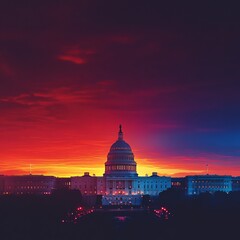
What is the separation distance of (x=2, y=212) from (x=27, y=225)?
525 inches

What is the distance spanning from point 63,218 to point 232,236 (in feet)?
130

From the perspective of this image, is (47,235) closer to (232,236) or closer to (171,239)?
(171,239)

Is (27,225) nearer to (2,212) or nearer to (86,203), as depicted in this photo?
(2,212)

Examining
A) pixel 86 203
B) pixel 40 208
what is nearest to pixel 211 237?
pixel 40 208

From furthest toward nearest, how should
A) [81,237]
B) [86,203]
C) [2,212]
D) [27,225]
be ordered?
1. [86,203]
2. [2,212]
3. [27,225]
4. [81,237]

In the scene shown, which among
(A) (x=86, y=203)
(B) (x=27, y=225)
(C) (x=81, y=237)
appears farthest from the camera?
(A) (x=86, y=203)

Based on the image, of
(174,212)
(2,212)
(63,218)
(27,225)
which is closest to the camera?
(27,225)

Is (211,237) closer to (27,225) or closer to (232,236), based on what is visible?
(232,236)

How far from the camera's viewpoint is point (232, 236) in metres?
83.9

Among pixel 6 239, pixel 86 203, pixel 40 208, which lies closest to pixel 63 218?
pixel 40 208

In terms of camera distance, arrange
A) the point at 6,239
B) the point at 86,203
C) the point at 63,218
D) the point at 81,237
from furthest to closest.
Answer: the point at 86,203 < the point at 63,218 < the point at 81,237 < the point at 6,239

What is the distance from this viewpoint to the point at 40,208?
120312 millimetres

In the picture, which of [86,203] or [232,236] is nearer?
[232,236]

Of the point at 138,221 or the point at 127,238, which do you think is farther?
the point at 138,221
